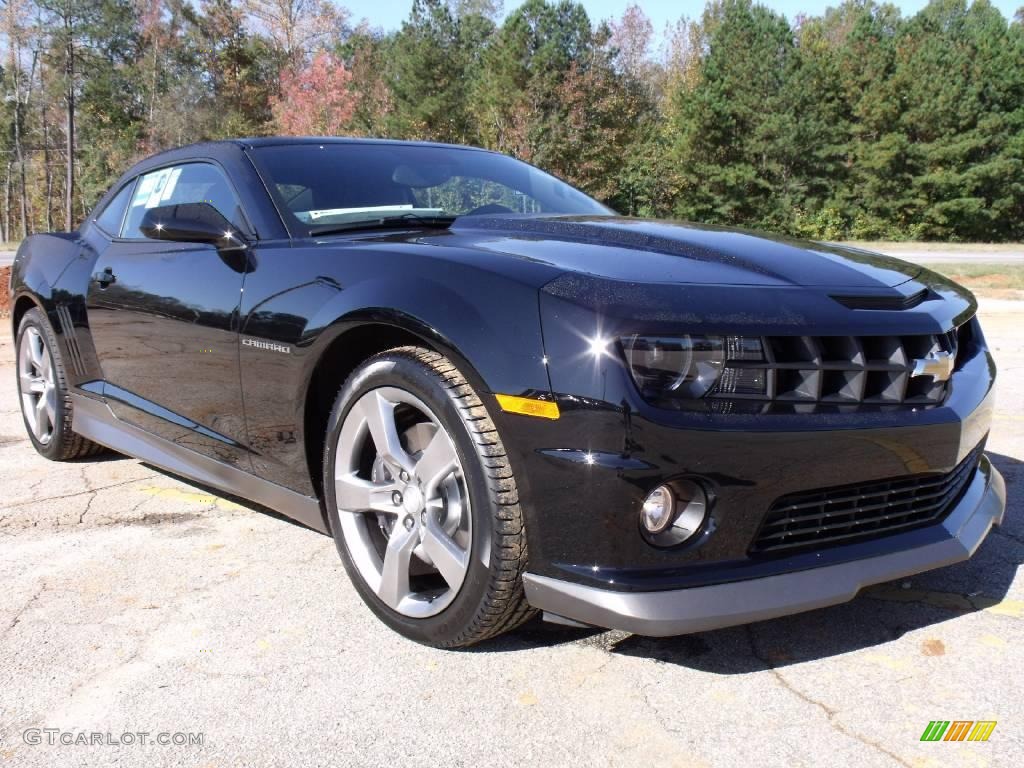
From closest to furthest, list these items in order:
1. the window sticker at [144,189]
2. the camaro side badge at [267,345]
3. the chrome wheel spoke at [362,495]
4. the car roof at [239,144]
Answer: the chrome wheel spoke at [362,495]
the camaro side badge at [267,345]
the car roof at [239,144]
the window sticker at [144,189]

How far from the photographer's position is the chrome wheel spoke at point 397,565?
2.36m

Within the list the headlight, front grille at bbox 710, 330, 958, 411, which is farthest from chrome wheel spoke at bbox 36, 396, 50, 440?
front grille at bbox 710, 330, 958, 411

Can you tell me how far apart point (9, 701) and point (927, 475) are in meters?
2.30

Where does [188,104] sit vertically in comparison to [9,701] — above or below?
above

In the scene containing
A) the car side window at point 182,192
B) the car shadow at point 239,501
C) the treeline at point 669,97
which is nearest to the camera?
the car side window at point 182,192

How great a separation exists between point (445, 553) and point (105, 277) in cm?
226

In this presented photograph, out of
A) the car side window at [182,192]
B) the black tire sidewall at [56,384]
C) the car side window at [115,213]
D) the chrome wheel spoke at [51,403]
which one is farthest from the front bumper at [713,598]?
the chrome wheel spoke at [51,403]

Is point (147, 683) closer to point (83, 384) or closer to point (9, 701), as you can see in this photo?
point (9, 701)

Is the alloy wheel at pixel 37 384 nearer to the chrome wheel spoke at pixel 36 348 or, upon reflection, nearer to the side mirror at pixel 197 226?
the chrome wheel spoke at pixel 36 348

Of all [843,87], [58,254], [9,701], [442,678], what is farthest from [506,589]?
[843,87]

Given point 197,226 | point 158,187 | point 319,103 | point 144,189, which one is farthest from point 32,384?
point 319,103

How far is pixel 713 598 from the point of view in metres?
1.96

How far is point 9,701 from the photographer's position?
7.09ft

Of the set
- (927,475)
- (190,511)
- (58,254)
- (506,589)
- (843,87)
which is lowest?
(190,511)
